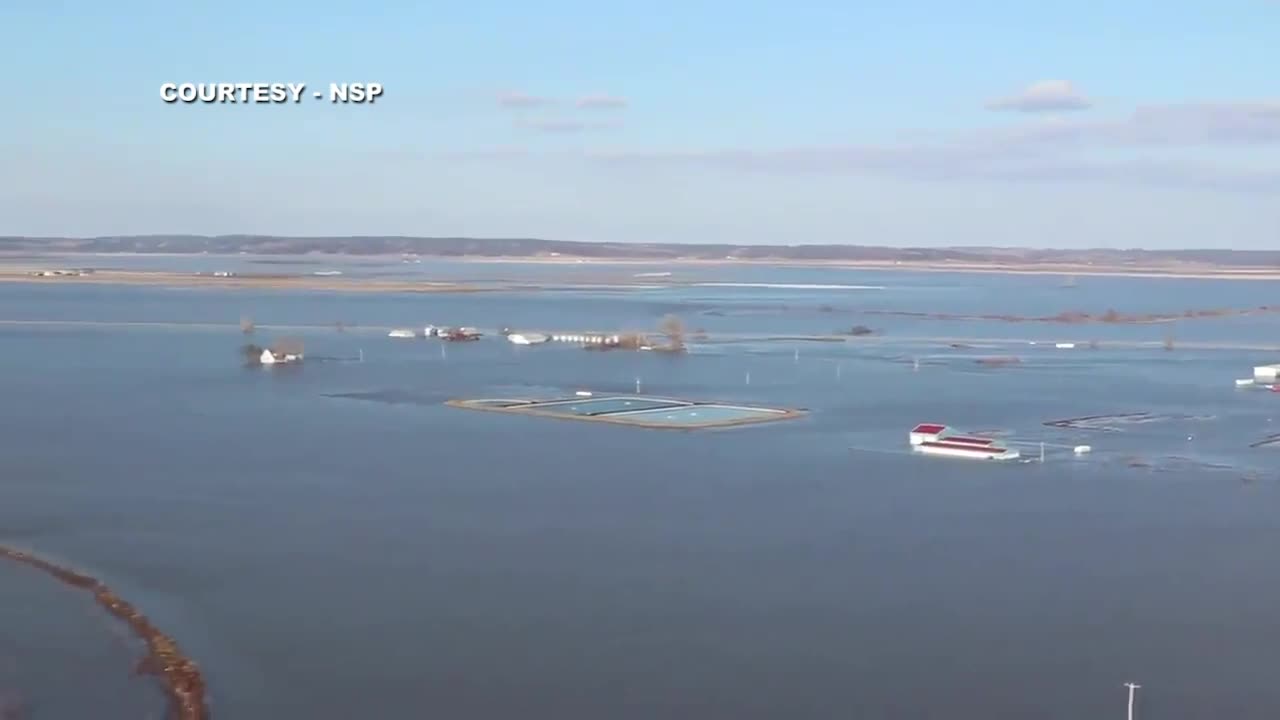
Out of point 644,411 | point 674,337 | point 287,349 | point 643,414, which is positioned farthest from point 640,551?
point 674,337

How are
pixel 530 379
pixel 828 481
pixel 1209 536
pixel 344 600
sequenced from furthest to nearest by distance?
pixel 530 379, pixel 828 481, pixel 1209 536, pixel 344 600

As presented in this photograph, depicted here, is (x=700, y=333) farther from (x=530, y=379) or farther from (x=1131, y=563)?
(x=1131, y=563)

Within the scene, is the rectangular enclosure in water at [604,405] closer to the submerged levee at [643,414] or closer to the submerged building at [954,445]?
the submerged levee at [643,414]

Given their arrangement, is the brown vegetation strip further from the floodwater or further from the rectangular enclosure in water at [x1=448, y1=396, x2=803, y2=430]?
the rectangular enclosure in water at [x1=448, y1=396, x2=803, y2=430]

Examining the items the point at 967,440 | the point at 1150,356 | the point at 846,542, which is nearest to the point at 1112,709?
the point at 846,542

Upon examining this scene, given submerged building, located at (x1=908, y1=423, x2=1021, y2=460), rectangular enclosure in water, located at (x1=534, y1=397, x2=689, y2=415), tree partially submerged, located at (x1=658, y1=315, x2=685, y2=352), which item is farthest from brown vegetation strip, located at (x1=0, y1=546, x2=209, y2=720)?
tree partially submerged, located at (x1=658, y1=315, x2=685, y2=352)

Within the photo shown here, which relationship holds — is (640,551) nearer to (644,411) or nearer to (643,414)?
(643,414)
